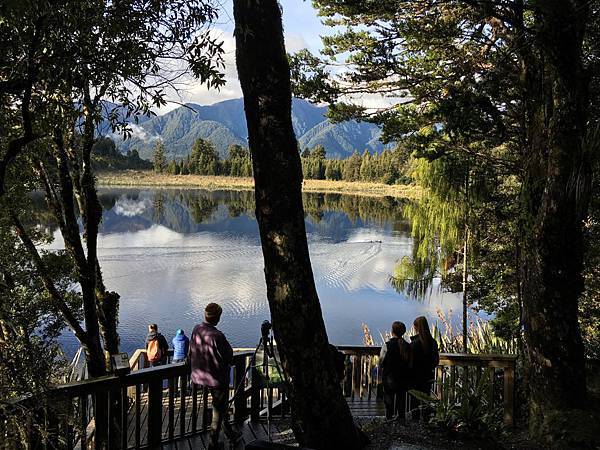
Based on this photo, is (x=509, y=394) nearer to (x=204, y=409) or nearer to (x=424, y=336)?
(x=424, y=336)

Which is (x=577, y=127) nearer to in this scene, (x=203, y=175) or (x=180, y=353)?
(x=180, y=353)

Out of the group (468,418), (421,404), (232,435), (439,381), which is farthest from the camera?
(439,381)

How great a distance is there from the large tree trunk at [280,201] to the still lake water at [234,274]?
44.5 feet

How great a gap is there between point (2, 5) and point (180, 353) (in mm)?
7054

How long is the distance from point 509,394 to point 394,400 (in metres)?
1.36

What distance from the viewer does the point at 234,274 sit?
26.6 m

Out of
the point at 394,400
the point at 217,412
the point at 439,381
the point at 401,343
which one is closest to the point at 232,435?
the point at 217,412

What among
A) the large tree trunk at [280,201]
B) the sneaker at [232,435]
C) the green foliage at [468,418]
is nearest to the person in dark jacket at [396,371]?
the green foliage at [468,418]

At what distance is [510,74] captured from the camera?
7098mm

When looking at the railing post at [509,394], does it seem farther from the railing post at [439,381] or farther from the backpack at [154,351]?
the backpack at [154,351]

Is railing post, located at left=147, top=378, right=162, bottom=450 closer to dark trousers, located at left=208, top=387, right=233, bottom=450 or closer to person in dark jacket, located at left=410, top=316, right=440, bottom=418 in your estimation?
dark trousers, located at left=208, top=387, right=233, bottom=450

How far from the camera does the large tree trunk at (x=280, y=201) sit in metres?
3.59

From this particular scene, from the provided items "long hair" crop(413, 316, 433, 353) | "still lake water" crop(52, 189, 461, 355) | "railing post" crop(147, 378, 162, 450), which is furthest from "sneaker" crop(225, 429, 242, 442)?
"still lake water" crop(52, 189, 461, 355)

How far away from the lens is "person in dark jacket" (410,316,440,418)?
5250 mm
